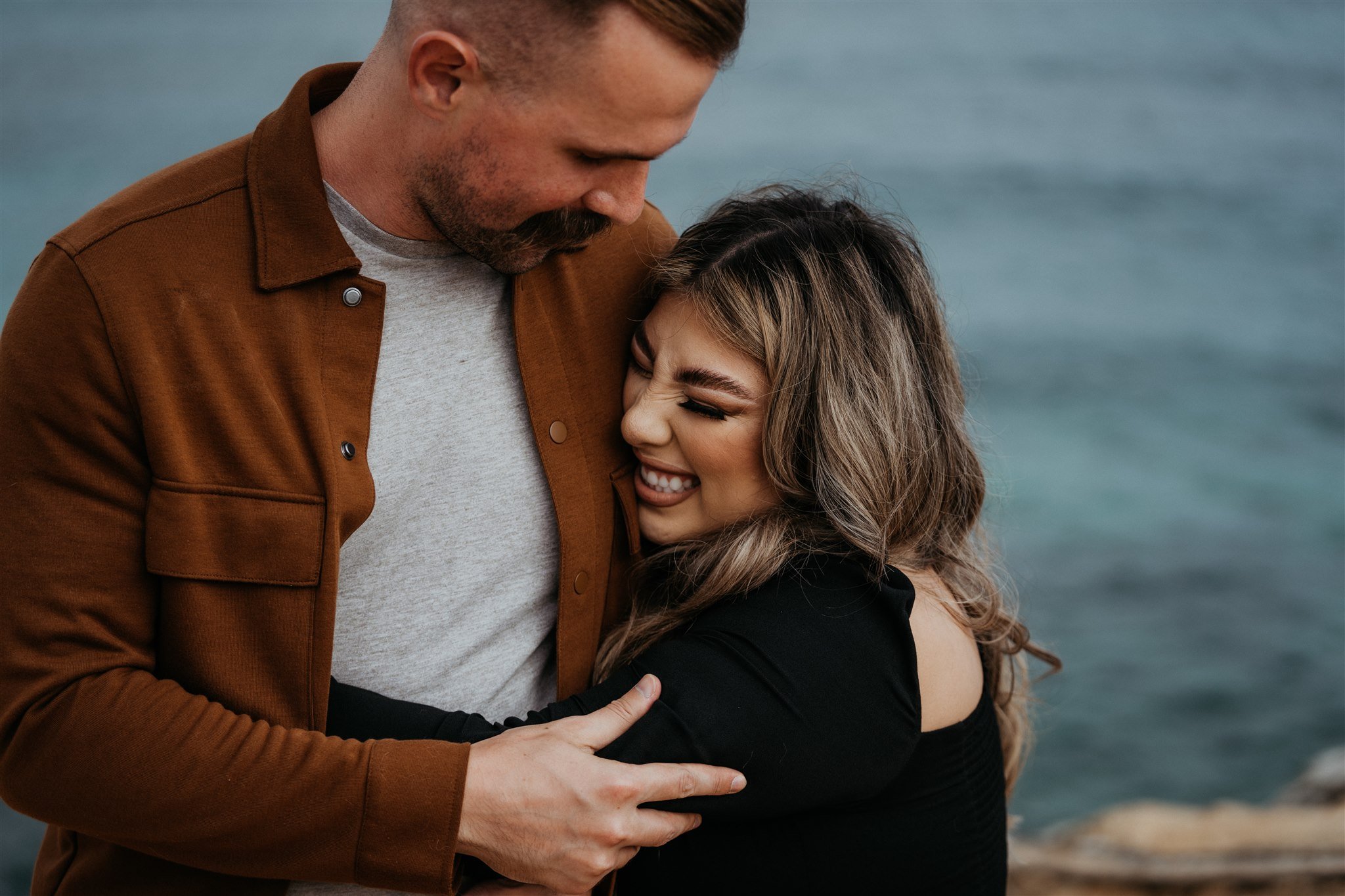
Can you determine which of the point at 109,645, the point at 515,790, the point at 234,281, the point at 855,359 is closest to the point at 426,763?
the point at 515,790

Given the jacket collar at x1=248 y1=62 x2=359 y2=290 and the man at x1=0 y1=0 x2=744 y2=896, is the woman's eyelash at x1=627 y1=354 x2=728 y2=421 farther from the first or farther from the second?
the jacket collar at x1=248 y1=62 x2=359 y2=290

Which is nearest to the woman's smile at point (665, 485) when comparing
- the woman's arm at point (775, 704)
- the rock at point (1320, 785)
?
the woman's arm at point (775, 704)

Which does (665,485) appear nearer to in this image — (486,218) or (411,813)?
(486,218)

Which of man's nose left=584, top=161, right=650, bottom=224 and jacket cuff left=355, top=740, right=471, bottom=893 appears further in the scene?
man's nose left=584, top=161, right=650, bottom=224

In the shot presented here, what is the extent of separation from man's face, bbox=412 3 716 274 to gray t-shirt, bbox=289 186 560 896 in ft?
0.33

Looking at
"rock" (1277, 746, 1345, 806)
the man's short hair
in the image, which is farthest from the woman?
"rock" (1277, 746, 1345, 806)

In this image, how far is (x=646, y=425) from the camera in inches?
75.2

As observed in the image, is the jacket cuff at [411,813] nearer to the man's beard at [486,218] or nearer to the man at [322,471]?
the man at [322,471]

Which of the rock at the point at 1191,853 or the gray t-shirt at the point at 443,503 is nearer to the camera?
the gray t-shirt at the point at 443,503

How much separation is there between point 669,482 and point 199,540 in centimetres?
81

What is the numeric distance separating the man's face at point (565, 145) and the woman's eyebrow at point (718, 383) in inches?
11.3

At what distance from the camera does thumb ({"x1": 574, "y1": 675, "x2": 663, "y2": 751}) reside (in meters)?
1.59

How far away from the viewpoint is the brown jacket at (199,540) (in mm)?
1440

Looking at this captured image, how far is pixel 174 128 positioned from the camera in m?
5.91
